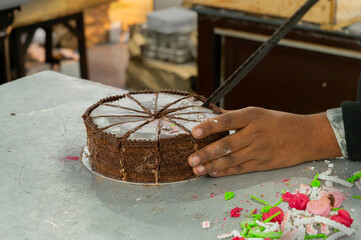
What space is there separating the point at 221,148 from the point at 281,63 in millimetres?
1868

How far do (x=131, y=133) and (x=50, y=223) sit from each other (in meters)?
0.39

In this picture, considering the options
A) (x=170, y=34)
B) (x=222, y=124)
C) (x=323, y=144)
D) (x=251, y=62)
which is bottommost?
(x=170, y=34)

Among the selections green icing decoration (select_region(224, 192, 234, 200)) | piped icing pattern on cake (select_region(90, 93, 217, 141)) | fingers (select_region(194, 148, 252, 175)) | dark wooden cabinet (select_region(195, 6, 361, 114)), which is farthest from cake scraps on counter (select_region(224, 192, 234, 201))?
dark wooden cabinet (select_region(195, 6, 361, 114))

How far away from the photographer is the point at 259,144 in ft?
5.50

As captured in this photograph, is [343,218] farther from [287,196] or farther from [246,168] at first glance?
[246,168]

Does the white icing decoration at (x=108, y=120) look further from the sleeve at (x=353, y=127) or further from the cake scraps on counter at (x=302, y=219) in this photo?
the sleeve at (x=353, y=127)

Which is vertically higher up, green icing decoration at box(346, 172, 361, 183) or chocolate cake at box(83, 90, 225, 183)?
chocolate cake at box(83, 90, 225, 183)

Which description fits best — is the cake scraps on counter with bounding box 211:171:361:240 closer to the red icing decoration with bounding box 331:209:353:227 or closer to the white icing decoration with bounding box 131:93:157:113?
the red icing decoration with bounding box 331:209:353:227

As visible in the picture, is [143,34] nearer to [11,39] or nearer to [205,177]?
[11,39]

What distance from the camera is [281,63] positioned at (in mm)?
3363

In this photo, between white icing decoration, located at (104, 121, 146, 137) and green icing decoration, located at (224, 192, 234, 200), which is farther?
white icing decoration, located at (104, 121, 146, 137)

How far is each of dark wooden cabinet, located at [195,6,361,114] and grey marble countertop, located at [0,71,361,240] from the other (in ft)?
4.78

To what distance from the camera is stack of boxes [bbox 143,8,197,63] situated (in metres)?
4.51

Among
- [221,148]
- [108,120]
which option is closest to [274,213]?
[221,148]
